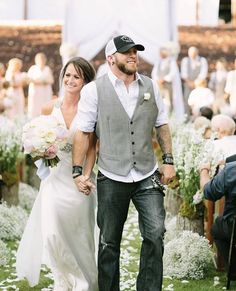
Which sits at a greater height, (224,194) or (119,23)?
(119,23)

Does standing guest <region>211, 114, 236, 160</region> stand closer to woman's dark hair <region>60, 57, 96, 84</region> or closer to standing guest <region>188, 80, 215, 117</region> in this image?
woman's dark hair <region>60, 57, 96, 84</region>

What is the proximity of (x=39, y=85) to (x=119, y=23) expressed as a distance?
2.44 m

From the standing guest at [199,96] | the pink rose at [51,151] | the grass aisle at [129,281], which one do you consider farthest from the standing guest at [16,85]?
the pink rose at [51,151]

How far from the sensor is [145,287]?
16.0 feet

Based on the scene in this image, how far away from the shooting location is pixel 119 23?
18.8m

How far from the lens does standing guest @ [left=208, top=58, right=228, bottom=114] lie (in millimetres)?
17816

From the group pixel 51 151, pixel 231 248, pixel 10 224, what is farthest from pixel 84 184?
pixel 10 224

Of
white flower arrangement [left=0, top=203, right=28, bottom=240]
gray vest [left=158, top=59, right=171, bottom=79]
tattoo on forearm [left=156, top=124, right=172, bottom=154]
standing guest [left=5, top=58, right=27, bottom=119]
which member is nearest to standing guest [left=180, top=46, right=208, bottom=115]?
gray vest [left=158, top=59, right=171, bottom=79]

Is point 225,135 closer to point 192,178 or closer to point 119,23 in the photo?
point 192,178

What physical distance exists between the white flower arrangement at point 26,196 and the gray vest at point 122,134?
4889 mm

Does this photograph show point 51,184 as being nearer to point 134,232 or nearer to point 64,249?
point 64,249

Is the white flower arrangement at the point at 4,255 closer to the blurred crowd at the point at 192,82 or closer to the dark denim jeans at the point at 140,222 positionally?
the dark denim jeans at the point at 140,222

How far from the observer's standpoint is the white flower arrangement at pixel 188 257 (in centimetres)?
634

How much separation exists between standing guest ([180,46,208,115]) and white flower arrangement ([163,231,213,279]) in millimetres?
11657
